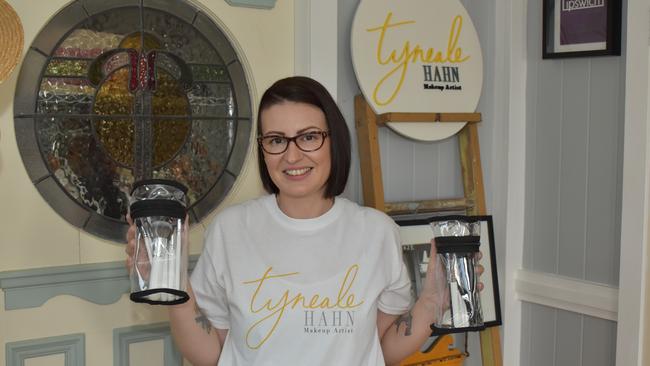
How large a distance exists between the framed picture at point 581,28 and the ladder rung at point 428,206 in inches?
22.7

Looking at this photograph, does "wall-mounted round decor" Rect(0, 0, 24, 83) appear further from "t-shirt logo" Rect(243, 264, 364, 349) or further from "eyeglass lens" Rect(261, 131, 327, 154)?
"t-shirt logo" Rect(243, 264, 364, 349)

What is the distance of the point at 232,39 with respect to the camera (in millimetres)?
2396

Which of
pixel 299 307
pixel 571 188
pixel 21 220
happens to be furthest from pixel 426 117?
pixel 21 220

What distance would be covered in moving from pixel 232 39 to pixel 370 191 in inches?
24.1

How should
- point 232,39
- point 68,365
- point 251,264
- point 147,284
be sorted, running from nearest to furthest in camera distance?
point 147,284
point 251,264
point 68,365
point 232,39

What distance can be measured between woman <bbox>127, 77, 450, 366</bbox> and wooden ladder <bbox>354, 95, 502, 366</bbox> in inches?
22.3

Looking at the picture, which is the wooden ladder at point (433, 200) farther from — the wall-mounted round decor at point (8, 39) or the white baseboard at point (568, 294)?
the wall-mounted round decor at point (8, 39)

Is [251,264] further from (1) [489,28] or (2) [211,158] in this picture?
(1) [489,28]

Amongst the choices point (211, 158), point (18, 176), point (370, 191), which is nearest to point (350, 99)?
point (370, 191)

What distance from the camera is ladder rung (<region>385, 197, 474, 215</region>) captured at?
261 centimetres

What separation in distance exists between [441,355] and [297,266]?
3.52 ft

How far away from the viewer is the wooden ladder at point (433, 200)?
254cm

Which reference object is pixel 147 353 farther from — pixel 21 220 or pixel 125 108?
pixel 125 108

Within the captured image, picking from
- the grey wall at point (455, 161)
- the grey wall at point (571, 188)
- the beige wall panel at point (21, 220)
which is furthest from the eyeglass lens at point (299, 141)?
the grey wall at point (571, 188)
